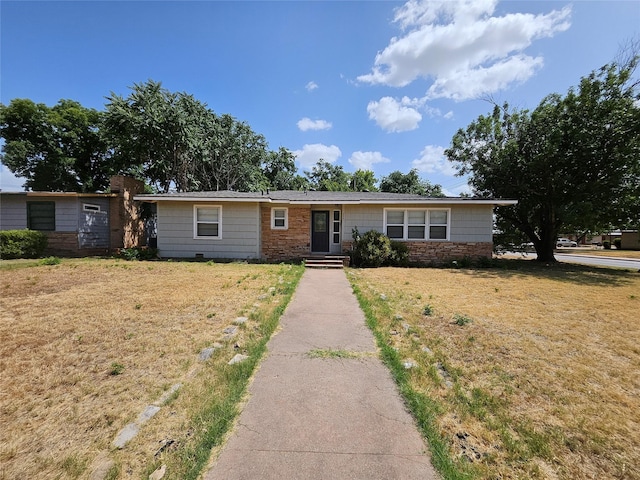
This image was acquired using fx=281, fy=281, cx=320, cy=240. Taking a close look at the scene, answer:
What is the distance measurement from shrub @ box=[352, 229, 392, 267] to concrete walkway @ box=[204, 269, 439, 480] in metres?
7.57

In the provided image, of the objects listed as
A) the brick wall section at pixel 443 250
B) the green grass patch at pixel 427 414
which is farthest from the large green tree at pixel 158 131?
the green grass patch at pixel 427 414

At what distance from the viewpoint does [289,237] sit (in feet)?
40.7

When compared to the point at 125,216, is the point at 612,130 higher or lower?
higher

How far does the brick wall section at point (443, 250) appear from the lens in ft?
40.2

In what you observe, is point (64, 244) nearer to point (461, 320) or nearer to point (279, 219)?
point (279, 219)

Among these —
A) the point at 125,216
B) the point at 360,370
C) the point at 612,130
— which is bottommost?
the point at 360,370

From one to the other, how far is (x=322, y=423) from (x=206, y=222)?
11627 millimetres

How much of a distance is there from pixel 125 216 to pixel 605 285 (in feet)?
63.3

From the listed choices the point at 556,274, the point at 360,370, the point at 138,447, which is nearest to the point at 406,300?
the point at 360,370

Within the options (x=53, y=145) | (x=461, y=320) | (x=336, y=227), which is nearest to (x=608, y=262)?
(x=336, y=227)

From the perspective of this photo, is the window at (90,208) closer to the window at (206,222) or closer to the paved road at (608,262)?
the window at (206,222)

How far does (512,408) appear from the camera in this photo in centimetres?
246

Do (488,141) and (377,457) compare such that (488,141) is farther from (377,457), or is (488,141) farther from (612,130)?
(377,457)

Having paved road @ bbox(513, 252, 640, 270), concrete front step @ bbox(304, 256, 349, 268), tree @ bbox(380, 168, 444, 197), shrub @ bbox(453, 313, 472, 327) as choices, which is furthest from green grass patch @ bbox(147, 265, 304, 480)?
tree @ bbox(380, 168, 444, 197)
